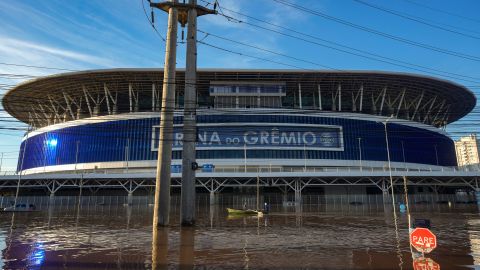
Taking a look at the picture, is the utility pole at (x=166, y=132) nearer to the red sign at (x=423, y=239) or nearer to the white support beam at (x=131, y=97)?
the red sign at (x=423, y=239)

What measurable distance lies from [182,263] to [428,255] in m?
9.23

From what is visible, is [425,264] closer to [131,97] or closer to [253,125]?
[253,125]

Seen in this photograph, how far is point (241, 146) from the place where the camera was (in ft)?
259

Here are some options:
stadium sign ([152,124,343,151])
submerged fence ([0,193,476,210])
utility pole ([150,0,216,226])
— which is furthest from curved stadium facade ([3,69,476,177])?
utility pole ([150,0,216,226])

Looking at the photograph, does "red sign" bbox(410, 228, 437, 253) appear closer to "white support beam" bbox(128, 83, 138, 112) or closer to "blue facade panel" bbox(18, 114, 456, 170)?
"blue facade panel" bbox(18, 114, 456, 170)

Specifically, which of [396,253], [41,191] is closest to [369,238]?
[396,253]

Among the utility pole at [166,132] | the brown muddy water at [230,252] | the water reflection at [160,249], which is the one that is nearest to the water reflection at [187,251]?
the brown muddy water at [230,252]

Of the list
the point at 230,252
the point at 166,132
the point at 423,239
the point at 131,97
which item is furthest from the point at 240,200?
the point at 423,239

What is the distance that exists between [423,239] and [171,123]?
17.7 metres

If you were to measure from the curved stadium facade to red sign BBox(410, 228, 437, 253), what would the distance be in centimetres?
6261

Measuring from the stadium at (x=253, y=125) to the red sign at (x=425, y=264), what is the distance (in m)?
58.2

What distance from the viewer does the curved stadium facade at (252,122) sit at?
79500 millimetres

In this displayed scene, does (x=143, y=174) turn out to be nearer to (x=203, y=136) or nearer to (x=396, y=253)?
(x=203, y=136)

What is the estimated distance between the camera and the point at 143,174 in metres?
67.3
